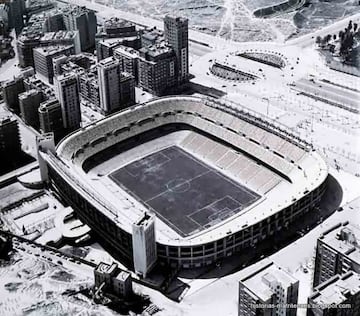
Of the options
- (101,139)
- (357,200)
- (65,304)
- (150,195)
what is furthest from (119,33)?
(65,304)

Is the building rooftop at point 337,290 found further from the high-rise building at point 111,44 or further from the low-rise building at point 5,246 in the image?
the high-rise building at point 111,44

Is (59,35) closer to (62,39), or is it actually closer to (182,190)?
(62,39)

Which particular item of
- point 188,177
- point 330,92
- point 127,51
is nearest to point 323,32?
point 330,92

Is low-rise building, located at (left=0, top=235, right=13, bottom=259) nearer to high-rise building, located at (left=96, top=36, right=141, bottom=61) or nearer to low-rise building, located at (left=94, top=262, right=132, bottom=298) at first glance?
low-rise building, located at (left=94, top=262, right=132, bottom=298)

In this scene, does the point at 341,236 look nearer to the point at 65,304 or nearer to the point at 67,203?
the point at 65,304

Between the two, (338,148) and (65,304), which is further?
(338,148)

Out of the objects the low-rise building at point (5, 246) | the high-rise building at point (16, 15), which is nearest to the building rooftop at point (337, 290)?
the low-rise building at point (5, 246)
